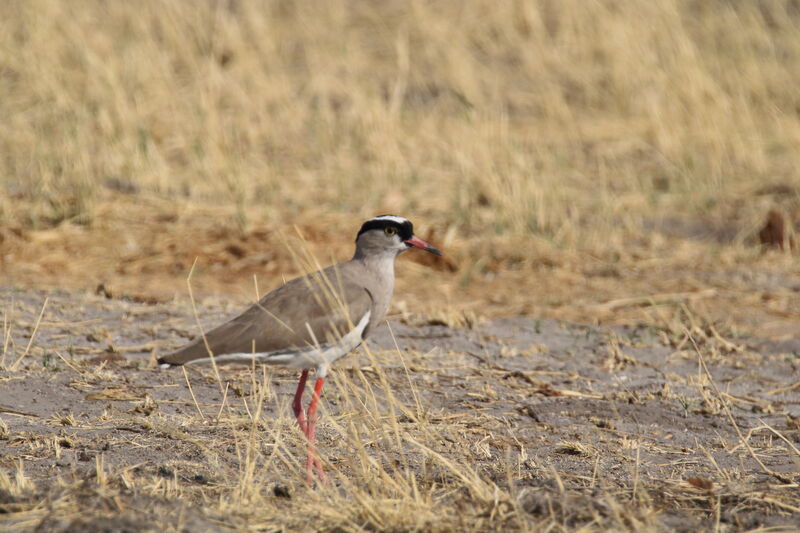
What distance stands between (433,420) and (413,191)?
211 inches

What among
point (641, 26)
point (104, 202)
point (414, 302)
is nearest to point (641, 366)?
point (414, 302)

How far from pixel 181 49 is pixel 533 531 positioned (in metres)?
10.6

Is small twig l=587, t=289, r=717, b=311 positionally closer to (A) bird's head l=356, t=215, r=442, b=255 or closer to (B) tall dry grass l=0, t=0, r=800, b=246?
(B) tall dry grass l=0, t=0, r=800, b=246

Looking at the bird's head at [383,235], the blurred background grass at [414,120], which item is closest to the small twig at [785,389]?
the bird's head at [383,235]

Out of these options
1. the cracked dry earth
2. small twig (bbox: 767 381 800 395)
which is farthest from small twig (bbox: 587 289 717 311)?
small twig (bbox: 767 381 800 395)

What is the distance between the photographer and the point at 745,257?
376 inches

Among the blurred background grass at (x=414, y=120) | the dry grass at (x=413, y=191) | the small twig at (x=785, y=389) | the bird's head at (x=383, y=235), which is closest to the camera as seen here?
the dry grass at (x=413, y=191)

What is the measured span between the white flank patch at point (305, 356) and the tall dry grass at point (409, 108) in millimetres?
4074

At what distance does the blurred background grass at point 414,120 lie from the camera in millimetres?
9836

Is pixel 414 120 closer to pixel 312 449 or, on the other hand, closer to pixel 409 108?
pixel 409 108

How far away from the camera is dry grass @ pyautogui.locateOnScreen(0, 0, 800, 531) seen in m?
4.64

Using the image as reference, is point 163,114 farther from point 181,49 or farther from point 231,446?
point 231,446

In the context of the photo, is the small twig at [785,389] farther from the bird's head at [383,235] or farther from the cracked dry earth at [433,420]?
the bird's head at [383,235]

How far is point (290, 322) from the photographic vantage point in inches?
210
